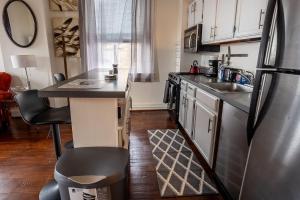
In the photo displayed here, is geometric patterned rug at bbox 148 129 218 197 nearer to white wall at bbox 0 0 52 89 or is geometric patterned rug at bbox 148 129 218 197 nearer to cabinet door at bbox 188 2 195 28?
cabinet door at bbox 188 2 195 28

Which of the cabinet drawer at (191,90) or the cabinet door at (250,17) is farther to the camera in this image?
the cabinet drawer at (191,90)

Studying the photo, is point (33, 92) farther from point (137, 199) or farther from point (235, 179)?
point (235, 179)

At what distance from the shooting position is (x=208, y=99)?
6.74 feet

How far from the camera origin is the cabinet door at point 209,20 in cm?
262

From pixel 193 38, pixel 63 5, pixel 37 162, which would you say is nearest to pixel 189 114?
pixel 193 38

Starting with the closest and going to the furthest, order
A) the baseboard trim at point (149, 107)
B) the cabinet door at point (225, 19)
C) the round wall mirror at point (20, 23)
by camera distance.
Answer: the cabinet door at point (225, 19) → the round wall mirror at point (20, 23) → the baseboard trim at point (149, 107)

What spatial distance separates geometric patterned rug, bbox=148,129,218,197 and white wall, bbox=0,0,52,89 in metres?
2.47

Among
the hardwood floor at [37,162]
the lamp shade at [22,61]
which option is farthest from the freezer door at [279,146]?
the lamp shade at [22,61]

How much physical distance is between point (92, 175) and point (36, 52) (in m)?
3.42

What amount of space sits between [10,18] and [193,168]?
402 centimetres

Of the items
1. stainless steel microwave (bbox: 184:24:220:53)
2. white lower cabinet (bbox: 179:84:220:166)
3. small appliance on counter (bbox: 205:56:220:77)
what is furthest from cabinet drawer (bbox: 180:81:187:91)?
stainless steel microwave (bbox: 184:24:220:53)

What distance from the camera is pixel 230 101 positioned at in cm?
160

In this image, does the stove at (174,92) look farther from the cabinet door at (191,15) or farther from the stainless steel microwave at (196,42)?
the cabinet door at (191,15)

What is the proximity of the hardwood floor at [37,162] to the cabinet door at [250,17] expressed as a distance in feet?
5.30
